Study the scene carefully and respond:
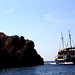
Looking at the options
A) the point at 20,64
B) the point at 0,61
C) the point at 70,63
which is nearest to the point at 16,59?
the point at 20,64

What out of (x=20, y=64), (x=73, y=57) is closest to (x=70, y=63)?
(x=73, y=57)

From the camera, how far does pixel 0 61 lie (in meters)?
185

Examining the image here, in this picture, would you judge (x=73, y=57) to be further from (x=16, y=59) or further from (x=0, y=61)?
(x=0, y=61)

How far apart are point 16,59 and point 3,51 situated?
13.1m

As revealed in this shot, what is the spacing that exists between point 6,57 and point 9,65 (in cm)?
646

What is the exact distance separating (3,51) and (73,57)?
54.0 m

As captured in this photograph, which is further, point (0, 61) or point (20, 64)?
point (20, 64)

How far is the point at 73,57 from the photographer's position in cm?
19950

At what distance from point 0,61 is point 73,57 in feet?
185

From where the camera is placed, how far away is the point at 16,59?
200 metres

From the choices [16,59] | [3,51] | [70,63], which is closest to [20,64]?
[16,59]

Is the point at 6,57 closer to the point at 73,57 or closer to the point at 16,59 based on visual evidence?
the point at 16,59

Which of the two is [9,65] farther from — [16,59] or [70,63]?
[70,63]

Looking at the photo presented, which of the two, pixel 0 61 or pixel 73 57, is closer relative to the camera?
pixel 0 61
